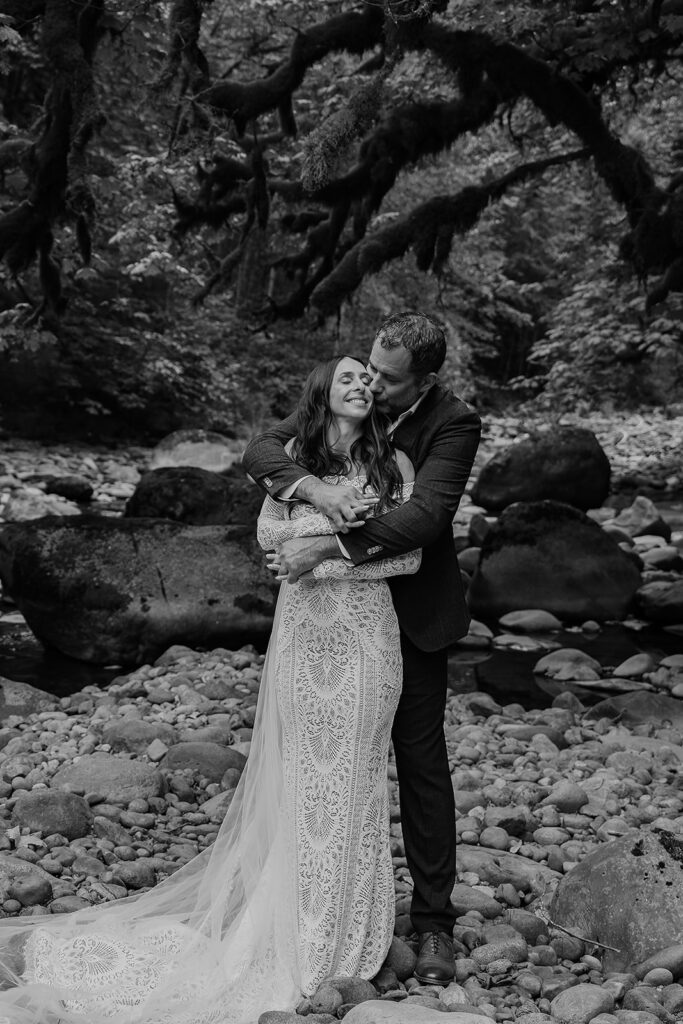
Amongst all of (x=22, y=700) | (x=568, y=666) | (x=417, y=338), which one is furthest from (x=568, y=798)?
(x=22, y=700)

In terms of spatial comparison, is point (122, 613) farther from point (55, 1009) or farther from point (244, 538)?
point (55, 1009)

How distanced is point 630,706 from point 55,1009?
17.9ft

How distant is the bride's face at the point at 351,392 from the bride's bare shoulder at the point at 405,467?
0.19 m

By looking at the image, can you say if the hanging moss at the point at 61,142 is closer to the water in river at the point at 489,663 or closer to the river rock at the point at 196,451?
the water in river at the point at 489,663

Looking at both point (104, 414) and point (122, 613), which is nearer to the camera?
point (122, 613)

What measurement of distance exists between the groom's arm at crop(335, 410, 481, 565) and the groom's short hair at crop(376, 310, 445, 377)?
0.73ft

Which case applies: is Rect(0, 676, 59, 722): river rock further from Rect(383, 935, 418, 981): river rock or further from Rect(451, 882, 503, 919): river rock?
Rect(383, 935, 418, 981): river rock

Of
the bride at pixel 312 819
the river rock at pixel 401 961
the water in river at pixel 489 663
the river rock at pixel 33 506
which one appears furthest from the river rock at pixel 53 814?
the river rock at pixel 33 506

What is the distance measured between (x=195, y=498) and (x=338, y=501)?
405 inches

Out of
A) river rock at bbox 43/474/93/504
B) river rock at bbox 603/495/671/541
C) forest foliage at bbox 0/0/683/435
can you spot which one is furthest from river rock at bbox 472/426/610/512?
river rock at bbox 43/474/93/504

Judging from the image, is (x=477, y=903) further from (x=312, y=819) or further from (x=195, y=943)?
(x=195, y=943)

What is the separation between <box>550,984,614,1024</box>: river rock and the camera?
11.9 ft

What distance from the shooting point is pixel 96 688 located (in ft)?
27.5

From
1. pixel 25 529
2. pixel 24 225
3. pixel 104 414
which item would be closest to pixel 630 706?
pixel 25 529
